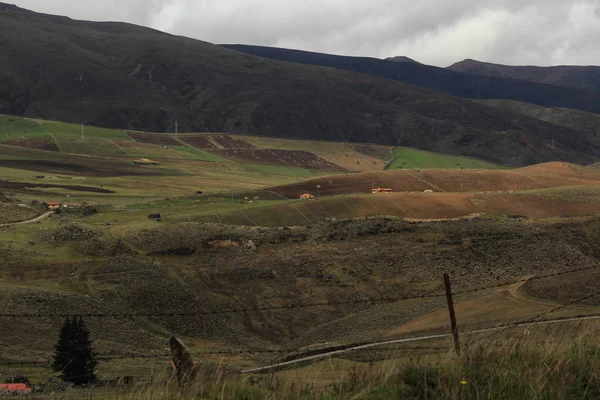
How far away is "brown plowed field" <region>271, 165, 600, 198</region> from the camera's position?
108m

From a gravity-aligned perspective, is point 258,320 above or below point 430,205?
below

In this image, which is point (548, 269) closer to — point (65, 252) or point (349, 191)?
point (65, 252)

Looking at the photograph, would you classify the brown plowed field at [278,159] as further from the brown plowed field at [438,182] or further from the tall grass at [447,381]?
the tall grass at [447,381]

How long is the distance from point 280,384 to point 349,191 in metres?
97.1

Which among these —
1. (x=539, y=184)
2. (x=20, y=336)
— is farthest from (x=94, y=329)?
(x=539, y=184)

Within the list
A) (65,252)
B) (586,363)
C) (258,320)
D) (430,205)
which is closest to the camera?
(586,363)

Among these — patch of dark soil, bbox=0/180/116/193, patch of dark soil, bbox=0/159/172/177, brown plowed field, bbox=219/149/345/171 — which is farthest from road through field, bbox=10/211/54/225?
brown plowed field, bbox=219/149/345/171

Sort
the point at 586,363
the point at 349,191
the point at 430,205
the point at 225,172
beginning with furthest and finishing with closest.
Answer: the point at 225,172 → the point at 349,191 → the point at 430,205 → the point at 586,363

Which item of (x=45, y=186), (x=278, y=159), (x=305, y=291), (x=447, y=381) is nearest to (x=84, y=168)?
(x=45, y=186)

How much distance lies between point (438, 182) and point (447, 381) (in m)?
107

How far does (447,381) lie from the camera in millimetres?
8328

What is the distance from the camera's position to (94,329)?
4259cm

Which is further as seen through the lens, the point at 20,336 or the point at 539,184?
the point at 539,184

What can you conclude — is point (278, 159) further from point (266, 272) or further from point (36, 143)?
point (266, 272)
